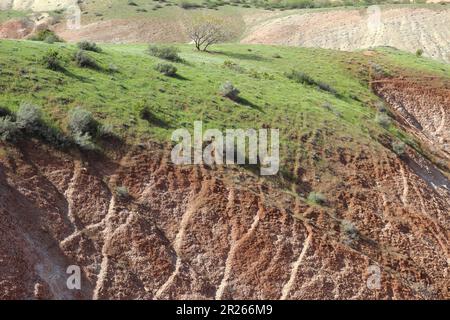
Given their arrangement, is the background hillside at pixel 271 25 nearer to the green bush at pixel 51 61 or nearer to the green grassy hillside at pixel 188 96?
the green grassy hillside at pixel 188 96

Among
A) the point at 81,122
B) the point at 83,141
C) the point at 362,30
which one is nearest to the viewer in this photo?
the point at 83,141

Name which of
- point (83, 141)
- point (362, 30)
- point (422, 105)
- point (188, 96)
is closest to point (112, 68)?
point (188, 96)

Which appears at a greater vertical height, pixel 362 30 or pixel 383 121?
pixel 383 121

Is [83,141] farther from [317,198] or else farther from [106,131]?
[317,198]

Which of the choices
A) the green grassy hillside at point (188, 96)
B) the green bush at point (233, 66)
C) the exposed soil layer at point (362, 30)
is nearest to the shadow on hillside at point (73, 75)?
the green grassy hillside at point (188, 96)

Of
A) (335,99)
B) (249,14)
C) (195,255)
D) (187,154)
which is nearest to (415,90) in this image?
(335,99)
